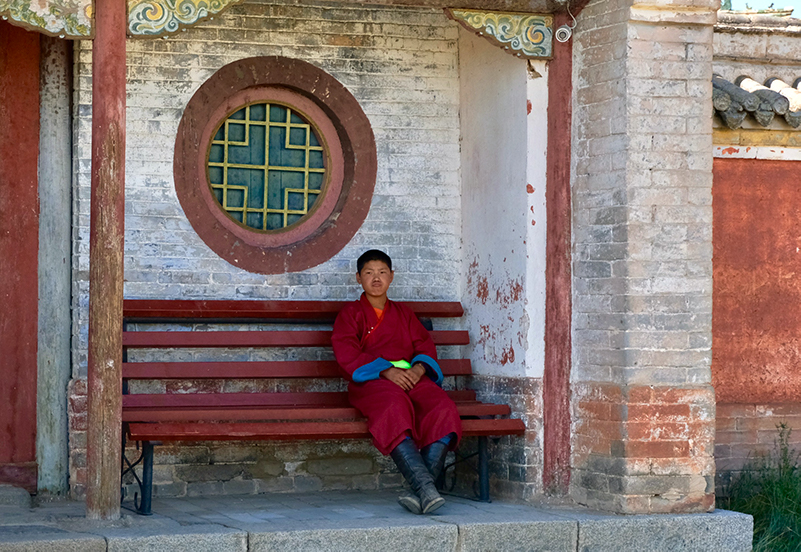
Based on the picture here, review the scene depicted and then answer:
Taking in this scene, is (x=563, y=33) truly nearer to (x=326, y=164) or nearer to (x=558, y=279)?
(x=558, y=279)

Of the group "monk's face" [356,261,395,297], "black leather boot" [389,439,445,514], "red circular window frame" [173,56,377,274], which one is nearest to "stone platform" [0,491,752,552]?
"black leather boot" [389,439,445,514]

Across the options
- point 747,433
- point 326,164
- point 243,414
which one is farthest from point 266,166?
point 747,433

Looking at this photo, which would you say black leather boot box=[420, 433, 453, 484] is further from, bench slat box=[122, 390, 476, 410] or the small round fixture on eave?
the small round fixture on eave

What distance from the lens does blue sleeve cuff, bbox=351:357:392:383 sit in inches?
259

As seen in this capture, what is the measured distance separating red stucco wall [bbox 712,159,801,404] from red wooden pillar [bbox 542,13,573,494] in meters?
1.38

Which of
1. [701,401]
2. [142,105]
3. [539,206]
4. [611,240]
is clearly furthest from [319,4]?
[701,401]

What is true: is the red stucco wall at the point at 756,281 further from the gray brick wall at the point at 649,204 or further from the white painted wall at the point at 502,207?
the white painted wall at the point at 502,207

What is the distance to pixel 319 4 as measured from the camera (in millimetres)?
7383

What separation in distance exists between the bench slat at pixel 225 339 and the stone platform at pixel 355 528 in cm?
96

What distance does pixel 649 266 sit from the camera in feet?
20.8

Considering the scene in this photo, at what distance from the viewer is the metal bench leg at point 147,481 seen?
602 centimetres

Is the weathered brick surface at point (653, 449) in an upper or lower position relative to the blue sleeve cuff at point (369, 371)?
lower

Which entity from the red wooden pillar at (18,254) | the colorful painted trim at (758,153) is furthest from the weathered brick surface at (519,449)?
the red wooden pillar at (18,254)

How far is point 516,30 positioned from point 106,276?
284 cm
